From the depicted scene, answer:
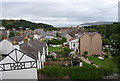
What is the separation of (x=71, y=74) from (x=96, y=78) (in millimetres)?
2345

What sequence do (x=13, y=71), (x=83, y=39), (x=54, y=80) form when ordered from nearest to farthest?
(x=13, y=71)
(x=54, y=80)
(x=83, y=39)

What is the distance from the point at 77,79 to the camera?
1185 cm

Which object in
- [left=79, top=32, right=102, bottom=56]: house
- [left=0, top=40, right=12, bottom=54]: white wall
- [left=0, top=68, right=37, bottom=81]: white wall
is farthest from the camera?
[left=79, top=32, right=102, bottom=56]: house

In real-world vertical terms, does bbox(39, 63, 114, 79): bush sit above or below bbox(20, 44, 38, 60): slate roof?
below

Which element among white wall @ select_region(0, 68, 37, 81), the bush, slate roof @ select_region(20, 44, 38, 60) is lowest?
the bush

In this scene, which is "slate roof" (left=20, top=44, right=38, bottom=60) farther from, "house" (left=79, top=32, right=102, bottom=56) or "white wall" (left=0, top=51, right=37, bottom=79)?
"house" (left=79, top=32, right=102, bottom=56)

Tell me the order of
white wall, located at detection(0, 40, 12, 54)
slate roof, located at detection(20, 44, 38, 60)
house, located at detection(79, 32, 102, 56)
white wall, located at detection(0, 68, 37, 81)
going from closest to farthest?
white wall, located at detection(0, 68, 37, 81), slate roof, located at detection(20, 44, 38, 60), white wall, located at detection(0, 40, 12, 54), house, located at detection(79, 32, 102, 56)

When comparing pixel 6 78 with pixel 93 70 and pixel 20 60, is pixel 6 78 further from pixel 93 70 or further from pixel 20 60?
pixel 93 70

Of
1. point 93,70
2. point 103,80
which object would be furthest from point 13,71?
point 103,80

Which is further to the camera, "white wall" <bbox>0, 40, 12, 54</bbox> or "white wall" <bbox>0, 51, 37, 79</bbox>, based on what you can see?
"white wall" <bbox>0, 40, 12, 54</bbox>

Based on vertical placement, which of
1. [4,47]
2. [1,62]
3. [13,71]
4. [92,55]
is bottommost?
[92,55]

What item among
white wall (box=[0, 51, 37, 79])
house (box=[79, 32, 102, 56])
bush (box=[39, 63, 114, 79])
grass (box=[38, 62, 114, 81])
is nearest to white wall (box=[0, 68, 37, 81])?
white wall (box=[0, 51, 37, 79])

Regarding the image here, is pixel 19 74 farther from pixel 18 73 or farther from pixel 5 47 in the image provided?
pixel 5 47

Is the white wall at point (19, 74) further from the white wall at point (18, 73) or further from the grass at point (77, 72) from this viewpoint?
the grass at point (77, 72)
